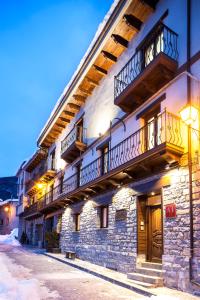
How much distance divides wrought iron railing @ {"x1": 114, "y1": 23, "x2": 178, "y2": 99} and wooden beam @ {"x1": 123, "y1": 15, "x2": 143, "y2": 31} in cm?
109

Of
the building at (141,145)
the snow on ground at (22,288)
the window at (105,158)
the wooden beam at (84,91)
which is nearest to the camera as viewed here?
the snow on ground at (22,288)

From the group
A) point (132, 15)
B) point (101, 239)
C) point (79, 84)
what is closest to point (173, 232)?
point (101, 239)

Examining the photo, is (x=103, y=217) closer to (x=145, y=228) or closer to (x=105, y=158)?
(x=105, y=158)

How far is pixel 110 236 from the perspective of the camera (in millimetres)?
13711

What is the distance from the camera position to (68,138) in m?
21.5

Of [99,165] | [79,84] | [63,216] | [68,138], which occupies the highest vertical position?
[79,84]

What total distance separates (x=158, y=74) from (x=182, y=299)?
6.91 meters

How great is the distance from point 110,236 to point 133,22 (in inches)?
352

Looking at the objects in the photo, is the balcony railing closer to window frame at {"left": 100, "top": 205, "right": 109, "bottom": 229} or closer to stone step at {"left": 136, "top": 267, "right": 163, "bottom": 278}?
window frame at {"left": 100, "top": 205, "right": 109, "bottom": 229}

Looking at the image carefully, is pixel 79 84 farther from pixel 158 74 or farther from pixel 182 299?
pixel 182 299

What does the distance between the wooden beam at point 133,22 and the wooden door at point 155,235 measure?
7.40 meters

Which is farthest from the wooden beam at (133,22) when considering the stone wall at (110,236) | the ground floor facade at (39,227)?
the ground floor facade at (39,227)

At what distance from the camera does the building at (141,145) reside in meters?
9.26

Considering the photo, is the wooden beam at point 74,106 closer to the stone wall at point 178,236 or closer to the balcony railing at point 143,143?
the balcony railing at point 143,143
